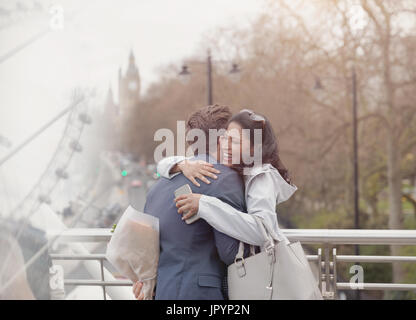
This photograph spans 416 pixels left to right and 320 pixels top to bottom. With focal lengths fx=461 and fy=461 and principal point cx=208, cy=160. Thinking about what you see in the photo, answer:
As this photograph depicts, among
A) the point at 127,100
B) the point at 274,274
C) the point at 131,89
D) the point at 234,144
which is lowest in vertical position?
the point at 274,274

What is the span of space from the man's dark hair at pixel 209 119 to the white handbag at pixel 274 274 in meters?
0.35

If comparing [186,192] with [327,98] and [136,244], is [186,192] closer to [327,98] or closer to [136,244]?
[136,244]

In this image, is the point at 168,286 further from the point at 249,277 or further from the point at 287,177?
the point at 287,177

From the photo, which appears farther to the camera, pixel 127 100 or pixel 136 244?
pixel 127 100

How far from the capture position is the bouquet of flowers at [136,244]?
155 cm

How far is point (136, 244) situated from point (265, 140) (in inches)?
22.2

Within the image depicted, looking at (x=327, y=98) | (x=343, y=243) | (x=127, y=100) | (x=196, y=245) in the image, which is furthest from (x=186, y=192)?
(x=127, y=100)

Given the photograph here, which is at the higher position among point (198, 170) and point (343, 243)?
point (198, 170)

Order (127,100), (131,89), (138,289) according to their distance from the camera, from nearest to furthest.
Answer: (138,289)
(131,89)
(127,100)

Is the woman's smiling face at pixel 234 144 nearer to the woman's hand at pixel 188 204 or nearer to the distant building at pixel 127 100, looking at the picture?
the woman's hand at pixel 188 204

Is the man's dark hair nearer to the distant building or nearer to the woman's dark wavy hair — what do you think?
the woman's dark wavy hair

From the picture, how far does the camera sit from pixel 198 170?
150 cm

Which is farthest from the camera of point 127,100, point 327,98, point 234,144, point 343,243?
point 127,100

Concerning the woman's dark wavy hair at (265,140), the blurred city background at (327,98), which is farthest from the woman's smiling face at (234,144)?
the blurred city background at (327,98)
